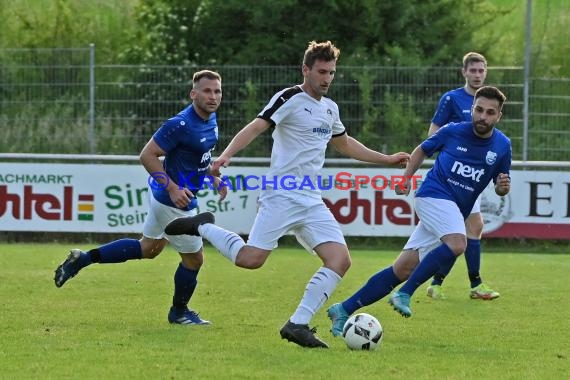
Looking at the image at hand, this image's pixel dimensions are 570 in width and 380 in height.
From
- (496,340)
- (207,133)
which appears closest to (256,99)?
(207,133)

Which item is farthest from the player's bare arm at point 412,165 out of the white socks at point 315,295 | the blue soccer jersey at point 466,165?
the white socks at point 315,295

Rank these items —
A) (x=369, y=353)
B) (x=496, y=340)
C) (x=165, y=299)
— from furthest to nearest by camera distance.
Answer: (x=165, y=299) → (x=496, y=340) → (x=369, y=353)

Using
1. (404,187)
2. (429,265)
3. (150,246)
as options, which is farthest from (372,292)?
(150,246)

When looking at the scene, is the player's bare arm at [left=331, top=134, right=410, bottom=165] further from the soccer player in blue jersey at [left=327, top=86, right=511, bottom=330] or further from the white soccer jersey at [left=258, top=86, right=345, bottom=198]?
the white soccer jersey at [left=258, top=86, right=345, bottom=198]

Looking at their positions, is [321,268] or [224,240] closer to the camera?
[321,268]

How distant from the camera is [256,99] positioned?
18328 mm

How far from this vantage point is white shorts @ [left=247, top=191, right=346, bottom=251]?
795 cm

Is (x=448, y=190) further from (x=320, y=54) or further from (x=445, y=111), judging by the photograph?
(x=445, y=111)

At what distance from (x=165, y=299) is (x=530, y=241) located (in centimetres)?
819

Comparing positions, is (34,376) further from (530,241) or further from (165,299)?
(530,241)

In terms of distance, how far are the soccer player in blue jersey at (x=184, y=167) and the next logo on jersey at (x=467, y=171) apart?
5.86 ft

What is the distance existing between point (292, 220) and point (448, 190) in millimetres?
1543

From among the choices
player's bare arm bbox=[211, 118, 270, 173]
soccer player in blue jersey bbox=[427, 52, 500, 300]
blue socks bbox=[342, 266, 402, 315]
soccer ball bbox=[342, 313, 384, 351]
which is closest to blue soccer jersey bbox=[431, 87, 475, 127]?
soccer player in blue jersey bbox=[427, 52, 500, 300]

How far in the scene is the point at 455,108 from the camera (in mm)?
11188
